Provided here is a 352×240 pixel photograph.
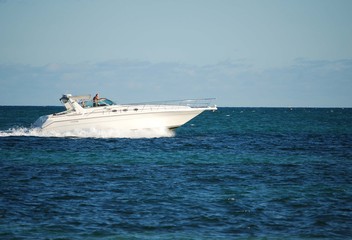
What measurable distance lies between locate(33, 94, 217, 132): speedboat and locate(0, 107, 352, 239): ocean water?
12.4ft

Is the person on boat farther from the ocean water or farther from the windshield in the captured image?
the ocean water

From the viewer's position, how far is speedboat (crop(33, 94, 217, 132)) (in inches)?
1384

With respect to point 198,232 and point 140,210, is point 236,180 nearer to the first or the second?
point 140,210

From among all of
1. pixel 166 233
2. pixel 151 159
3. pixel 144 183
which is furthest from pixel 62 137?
pixel 166 233

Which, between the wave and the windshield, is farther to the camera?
the wave

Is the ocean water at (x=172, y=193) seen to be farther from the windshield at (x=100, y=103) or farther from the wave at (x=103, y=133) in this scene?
the windshield at (x=100, y=103)

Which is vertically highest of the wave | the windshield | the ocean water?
the windshield

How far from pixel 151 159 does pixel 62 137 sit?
451 inches

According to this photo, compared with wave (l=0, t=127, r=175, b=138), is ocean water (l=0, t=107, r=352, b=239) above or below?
below

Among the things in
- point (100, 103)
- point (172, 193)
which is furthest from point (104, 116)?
point (172, 193)

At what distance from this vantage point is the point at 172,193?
17.8m

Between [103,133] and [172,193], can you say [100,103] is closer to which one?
Result: [103,133]

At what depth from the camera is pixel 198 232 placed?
43.7 feet

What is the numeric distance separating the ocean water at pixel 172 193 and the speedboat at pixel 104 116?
12.4 feet
